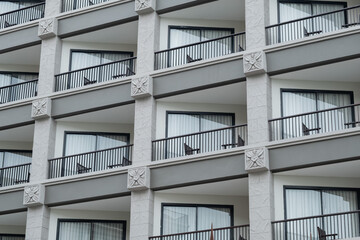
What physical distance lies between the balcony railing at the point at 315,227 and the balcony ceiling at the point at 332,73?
5.69 metres

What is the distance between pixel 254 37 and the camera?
3281 cm

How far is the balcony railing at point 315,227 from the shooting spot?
29297 mm

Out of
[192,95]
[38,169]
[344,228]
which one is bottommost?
[344,228]

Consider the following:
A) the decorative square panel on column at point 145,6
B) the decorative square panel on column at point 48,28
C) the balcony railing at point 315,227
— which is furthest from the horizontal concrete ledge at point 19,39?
the balcony railing at point 315,227

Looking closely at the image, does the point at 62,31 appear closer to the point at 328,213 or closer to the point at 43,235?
the point at 43,235

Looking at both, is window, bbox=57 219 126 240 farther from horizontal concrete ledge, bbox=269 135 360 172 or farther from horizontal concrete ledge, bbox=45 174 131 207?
horizontal concrete ledge, bbox=269 135 360 172

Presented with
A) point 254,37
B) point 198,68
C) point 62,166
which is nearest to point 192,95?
point 198,68

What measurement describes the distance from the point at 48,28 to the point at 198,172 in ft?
36.0

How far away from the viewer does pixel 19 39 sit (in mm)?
38594

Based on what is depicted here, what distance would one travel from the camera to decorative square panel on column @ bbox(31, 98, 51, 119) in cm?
3566

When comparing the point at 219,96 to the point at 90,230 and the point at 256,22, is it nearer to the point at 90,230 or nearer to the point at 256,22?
the point at 256,22

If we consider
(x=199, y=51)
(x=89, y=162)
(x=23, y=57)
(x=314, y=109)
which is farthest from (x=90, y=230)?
(x=314, y=109)

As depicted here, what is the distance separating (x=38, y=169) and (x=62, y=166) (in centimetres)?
104

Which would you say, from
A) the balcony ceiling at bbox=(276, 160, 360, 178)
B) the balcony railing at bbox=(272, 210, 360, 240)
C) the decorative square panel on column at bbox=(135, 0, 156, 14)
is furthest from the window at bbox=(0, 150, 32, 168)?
the balcony railing at bbox=(272, 210, 360, 240)
